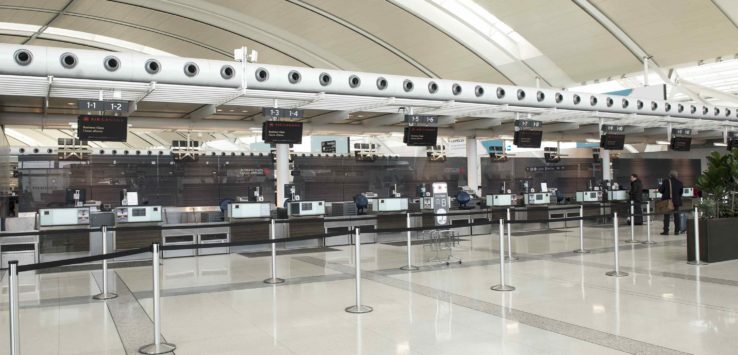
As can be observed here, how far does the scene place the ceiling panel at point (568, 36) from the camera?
18594 millimetres

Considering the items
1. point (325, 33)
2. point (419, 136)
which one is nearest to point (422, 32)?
point (325, 33)

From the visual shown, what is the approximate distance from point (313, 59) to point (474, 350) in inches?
821

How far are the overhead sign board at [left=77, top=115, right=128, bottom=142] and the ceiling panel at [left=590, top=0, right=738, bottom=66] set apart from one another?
14732mm

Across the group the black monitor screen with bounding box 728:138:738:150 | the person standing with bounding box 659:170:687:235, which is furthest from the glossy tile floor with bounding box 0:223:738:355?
the black monitor screen with bounding box 728:138:738:150

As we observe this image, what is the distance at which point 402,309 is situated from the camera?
6.93 meters

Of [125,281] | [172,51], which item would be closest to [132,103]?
[125,281]

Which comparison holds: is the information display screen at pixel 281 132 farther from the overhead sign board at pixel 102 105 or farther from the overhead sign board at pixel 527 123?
the overhead sign board at pixel 527 123

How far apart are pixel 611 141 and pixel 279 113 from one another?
35.5 feet

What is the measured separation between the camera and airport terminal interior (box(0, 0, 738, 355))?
626 centimetres

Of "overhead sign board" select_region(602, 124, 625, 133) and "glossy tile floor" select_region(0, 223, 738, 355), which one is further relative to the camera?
"overhead sign board" select_region(602, 124, 625, 133)

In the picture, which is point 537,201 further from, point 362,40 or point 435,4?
point 362,40

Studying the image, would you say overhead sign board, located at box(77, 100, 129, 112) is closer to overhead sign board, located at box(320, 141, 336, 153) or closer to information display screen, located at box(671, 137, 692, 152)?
overhead sign board, located at box(320, 141, 336, 153)

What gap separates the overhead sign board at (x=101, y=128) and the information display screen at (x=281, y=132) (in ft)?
8.60

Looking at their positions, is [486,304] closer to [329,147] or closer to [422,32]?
[422,32]
